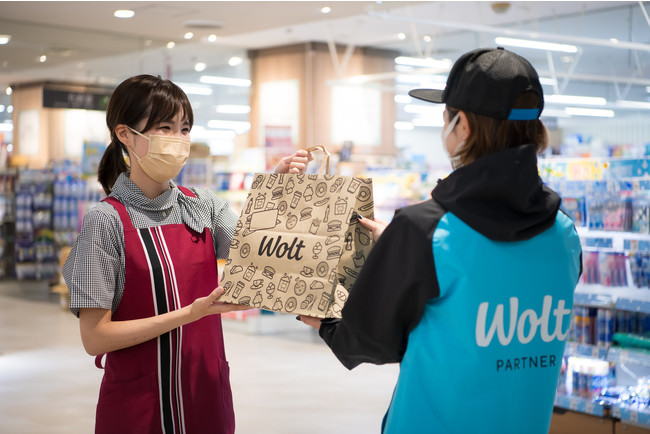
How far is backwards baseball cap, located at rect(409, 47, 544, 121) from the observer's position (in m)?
1.50

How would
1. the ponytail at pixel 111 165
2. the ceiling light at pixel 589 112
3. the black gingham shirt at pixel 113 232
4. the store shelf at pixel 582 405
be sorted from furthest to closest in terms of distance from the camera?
1. the ceiling light at pixel 589 112
2. the store shelf at pixel 582 405
3. the ponytail at pixel 111 165
4. the black gingham shirt at pixel 113 232

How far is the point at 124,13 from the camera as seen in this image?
9414 mm

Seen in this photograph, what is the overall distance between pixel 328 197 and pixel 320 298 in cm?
25

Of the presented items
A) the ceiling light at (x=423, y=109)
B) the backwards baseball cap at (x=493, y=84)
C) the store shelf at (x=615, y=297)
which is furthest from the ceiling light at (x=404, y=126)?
the backwards baseball cap at (x=493, y=84)

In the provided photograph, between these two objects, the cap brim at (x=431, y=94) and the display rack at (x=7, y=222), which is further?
the display rack at (x=7, y=222)

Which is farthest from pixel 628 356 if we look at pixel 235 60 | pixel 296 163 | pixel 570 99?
pixel 235 60

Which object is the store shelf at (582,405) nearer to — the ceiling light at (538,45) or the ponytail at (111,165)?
the ponytail at (111,165)

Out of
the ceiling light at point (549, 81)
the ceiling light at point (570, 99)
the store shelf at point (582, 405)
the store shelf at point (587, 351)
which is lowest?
the store shelf at point (582, 405)

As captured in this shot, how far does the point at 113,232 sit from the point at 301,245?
0.49 meters

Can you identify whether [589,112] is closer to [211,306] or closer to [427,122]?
[427,122]

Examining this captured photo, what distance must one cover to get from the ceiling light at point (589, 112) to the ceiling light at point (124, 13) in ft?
20.5

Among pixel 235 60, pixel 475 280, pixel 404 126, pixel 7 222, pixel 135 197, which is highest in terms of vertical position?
pixel 235 60

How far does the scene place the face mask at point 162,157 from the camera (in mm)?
1977

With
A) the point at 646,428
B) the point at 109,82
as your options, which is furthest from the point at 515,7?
the point at 646,428
